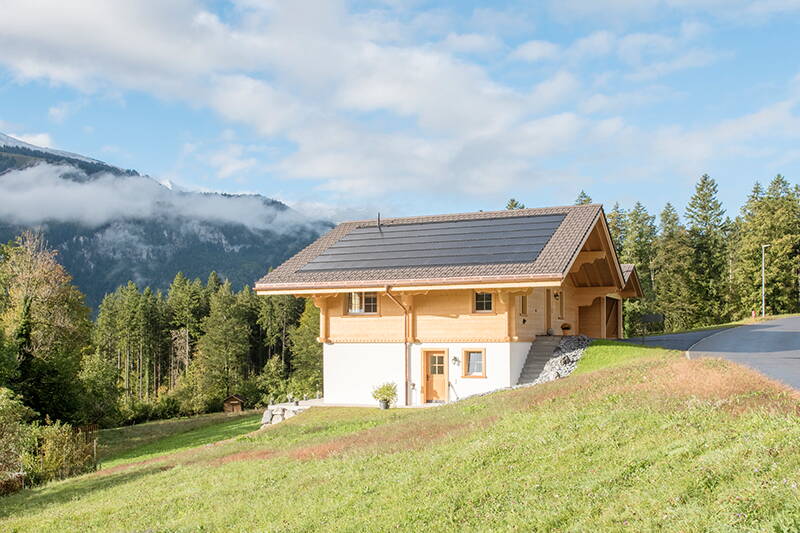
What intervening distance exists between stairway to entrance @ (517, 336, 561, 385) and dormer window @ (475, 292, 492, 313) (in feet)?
8.53

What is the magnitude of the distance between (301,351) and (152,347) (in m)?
33.2

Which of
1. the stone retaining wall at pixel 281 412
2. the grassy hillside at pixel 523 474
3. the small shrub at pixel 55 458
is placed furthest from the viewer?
the stone retaining wall at pixel 281 412

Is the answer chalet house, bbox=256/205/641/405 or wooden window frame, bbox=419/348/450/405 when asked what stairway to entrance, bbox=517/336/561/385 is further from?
wooden window frame, bbox=419/348/450/405

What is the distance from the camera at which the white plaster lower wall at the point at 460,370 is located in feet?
81.7

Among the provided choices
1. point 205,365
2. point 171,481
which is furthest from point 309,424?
point 205,365

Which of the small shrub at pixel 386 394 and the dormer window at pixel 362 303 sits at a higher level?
the dormer window at pixel 362 303

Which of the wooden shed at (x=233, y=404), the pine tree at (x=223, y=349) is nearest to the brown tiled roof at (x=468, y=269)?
the wooden shed at (x=233, y=404)

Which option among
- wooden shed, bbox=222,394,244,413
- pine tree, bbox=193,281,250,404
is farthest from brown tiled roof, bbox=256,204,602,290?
pine tree, bbox=193,281,250,404

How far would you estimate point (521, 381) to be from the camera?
25.5 metres

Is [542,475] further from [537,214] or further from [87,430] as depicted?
[87,430]

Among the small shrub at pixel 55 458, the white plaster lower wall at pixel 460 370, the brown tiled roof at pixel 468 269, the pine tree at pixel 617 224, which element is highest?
the pine tree at pixel 617 224

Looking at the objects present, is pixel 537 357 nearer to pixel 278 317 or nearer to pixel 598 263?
pixel 598 263

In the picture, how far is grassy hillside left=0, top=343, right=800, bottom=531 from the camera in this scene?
25.2ft

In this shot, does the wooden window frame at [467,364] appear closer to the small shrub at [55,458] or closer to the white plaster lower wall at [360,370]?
the white plaster lower wall at [360,370]
